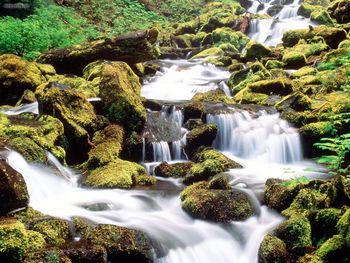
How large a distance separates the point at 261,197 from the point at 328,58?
8.83 meters

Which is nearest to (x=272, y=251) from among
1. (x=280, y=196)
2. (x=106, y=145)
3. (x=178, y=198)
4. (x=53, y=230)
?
(x=280, y=196)

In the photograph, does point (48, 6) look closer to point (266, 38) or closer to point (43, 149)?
point (266, 38)

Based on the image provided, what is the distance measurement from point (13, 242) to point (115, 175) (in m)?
3.49

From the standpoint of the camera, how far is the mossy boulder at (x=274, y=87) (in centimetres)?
1271

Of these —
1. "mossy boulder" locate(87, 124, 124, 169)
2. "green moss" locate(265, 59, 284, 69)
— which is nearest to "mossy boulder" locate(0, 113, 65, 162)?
"mossy boulder" locate(87, 124, 124, 169)

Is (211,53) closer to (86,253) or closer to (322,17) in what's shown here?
(322,17)

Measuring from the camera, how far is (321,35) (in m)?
17.7

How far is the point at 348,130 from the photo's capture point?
9250mm

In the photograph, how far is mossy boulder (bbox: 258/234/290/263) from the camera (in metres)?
5.12

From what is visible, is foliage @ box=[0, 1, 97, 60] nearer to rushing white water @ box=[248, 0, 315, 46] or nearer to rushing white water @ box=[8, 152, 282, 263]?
rushing white water @ box=[8, 152, 282, 263]

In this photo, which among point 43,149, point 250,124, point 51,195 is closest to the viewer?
point 51,195

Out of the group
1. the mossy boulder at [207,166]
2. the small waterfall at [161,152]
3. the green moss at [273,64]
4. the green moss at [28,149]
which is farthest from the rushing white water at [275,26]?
the green moss at [28,149]

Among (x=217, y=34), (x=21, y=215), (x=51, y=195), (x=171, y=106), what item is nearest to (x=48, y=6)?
(x=217, y=34)

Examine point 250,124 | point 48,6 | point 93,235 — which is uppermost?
point 48,6
